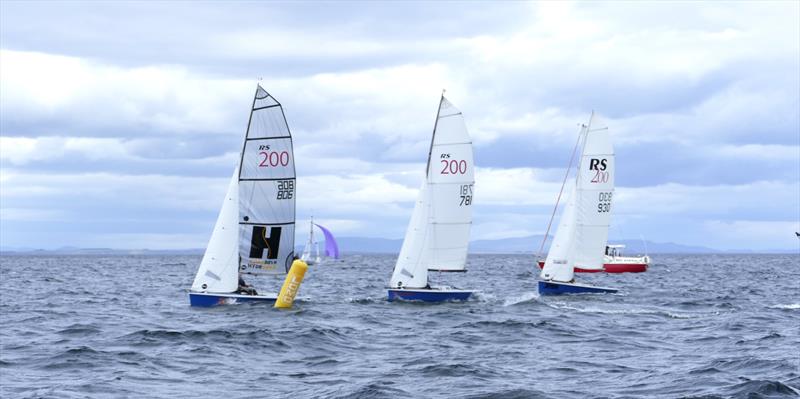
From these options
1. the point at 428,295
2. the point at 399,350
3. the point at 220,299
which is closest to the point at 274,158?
the point at 220,299

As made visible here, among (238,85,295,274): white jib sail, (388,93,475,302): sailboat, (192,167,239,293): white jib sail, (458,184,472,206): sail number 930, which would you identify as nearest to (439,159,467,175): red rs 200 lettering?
(388,93,475,302): sailboat

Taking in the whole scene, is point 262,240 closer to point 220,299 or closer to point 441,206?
point 220,299

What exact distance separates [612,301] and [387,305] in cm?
1158

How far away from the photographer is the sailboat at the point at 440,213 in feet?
134

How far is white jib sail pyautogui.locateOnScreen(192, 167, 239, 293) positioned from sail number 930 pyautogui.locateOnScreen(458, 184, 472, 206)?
975cm

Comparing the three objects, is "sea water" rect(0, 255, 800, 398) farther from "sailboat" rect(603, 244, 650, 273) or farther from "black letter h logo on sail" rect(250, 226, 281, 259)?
"sailboat" rect(603, 244, 650, 273)

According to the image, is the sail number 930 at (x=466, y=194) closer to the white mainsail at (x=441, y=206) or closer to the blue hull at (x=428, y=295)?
the white mainsail at (x=441, y=206)

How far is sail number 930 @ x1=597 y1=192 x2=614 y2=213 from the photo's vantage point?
2078 inches

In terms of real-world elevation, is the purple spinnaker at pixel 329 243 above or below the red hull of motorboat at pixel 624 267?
above

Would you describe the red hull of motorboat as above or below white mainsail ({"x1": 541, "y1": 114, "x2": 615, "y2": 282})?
below

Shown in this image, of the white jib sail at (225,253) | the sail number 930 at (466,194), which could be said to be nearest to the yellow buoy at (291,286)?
the white jib sail at (225,253)

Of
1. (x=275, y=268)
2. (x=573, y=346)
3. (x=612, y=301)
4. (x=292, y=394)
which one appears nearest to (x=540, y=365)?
(x=573, y=346)

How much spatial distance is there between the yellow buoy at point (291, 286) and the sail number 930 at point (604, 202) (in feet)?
69.0

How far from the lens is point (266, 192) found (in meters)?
37.4
